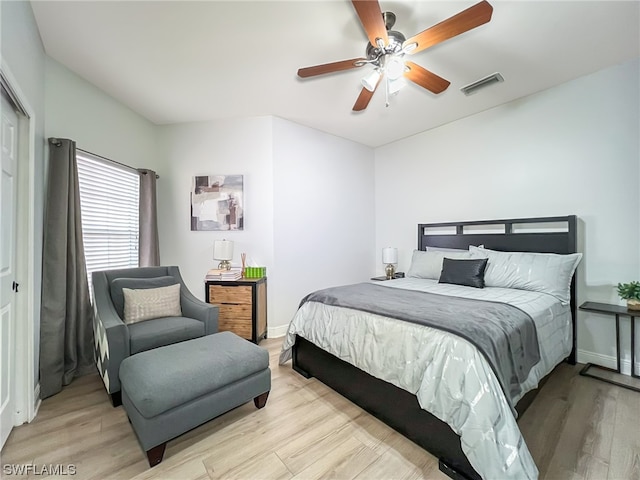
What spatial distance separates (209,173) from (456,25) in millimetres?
3099

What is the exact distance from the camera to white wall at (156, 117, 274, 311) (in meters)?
3.57

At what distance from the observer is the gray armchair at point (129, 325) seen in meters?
1.99

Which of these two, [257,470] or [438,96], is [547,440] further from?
[438,96]

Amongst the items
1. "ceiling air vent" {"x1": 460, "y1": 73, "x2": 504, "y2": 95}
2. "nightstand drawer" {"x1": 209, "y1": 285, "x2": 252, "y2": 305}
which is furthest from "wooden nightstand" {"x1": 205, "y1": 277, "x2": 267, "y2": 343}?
"ceiling air vent" {"x1": 460, "y1": 73, "x2": 504, "y2": 95}

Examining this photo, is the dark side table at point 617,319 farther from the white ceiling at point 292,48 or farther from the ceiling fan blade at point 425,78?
the ceiling fan blade at point 425,78

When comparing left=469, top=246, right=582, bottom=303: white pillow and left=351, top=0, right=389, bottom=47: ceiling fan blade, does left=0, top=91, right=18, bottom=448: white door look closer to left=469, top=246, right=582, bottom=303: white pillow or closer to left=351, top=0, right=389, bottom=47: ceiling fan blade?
left=351, top=0, right=389, bottom=47: ceiling fan blade

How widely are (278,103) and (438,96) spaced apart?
1.80 m

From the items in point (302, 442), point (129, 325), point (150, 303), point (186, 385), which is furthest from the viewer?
point (150, 303)

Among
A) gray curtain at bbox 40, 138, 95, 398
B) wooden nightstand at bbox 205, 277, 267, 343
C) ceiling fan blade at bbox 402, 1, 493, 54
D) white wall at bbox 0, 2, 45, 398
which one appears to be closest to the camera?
ceiling fan blade at bbox 402, 1, 493, 54

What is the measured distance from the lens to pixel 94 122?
2846 millimetres

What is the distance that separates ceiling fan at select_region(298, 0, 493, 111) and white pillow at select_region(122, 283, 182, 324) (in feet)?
7.56

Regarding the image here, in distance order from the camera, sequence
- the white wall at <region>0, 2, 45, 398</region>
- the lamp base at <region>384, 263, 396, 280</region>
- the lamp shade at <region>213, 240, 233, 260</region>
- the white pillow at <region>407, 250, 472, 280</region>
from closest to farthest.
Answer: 1. the white wall at <region>0, 2, 45, 398</region>
2. the white pillow at <region>407, 250, 472, 280</region>
3. the lamp shade at <region>213, 240, 233, 260</region>
4. the lamp base at <region>384, 263, 396, 280</region>

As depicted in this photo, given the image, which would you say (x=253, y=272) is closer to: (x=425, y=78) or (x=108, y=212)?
(x=108, y=212)

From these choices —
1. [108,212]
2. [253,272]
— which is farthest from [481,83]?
[108,212]
